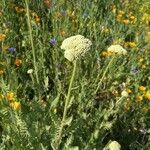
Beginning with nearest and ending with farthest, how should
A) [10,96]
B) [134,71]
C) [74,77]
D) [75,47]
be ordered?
[75,47] → [74,77] → [10,96] → [134,71]

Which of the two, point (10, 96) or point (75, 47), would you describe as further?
point (10, 96)

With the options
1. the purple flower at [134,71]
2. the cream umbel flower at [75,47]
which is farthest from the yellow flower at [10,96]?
the purple flower at [134,71]

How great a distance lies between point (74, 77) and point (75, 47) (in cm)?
50

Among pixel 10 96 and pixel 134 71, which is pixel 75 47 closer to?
pixel 10 96

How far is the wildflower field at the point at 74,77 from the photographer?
2.22m

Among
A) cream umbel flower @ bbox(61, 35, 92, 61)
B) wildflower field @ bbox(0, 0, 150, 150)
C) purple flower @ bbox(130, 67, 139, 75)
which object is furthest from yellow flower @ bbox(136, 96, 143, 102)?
cream umbel flower @ bbox(61, 35, 92, 61)

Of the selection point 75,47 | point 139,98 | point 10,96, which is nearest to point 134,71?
point 139,98

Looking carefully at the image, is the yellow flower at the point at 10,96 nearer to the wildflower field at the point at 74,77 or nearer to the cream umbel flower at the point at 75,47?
the wildflower field at the point at 74,77

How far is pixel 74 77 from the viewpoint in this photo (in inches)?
83.8

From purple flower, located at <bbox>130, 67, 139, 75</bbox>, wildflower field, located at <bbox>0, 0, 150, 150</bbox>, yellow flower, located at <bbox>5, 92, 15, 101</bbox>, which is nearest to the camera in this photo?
wildflower field, located at <bbox>0, 0, 150, 150</bbox>

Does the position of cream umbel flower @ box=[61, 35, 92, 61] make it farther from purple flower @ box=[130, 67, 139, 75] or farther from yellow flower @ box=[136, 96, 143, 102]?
purple flower @ box=[130, 67, 139, 75]

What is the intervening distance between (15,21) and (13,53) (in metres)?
0.53

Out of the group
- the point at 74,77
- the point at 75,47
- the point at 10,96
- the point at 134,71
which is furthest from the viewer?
the point at 134,71

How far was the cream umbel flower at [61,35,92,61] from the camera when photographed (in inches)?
63.7
